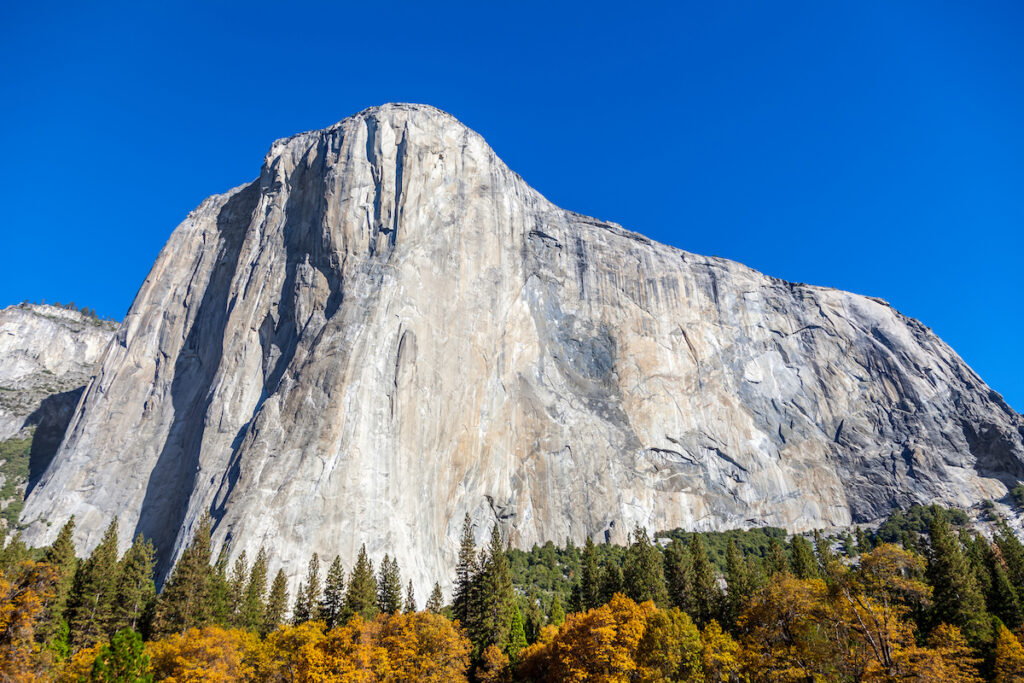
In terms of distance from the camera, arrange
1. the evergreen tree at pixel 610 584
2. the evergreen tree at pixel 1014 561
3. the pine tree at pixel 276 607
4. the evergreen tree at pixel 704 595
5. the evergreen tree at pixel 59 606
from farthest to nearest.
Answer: the evergreen tree at pixel 610 584, the evergreen tree at pixel 1014 561, the evergreen tree at pixel 704 595, the pine tree at pixel 276 607, the evergreen tree at pixel 59 606

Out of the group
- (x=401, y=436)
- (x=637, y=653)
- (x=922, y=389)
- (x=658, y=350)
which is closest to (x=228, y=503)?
(x=401, y=436)

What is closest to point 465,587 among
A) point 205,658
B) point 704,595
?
point 704,595

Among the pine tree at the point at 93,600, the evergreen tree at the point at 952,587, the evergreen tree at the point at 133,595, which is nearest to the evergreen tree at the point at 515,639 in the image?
the evergreen tree at the point at 133,595

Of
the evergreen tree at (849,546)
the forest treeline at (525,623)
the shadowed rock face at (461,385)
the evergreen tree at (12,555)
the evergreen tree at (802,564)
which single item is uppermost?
the shadowed rock face at (461,385)

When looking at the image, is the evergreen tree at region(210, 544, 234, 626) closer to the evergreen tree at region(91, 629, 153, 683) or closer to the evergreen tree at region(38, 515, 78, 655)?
the evergreen tree at region(38, 515, 78, 655)

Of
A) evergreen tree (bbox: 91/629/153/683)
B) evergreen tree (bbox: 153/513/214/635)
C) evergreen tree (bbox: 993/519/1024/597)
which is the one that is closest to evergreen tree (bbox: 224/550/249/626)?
evergreen tree (bbox: 153/513/214/635)

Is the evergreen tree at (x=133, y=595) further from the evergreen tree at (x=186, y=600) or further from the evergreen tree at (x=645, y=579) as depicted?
the evergreen tree at (x=645, y=579)

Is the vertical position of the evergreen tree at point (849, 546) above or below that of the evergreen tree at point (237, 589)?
above
